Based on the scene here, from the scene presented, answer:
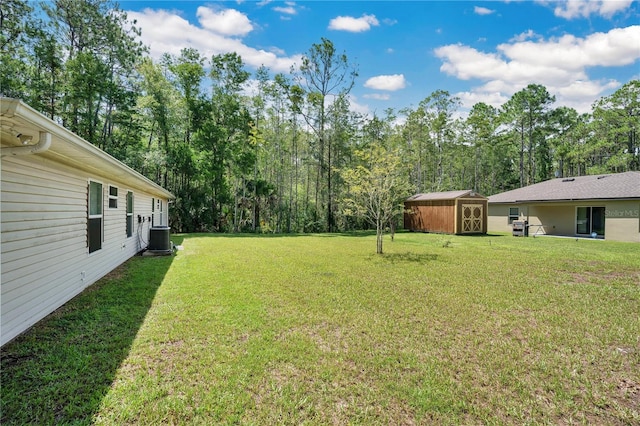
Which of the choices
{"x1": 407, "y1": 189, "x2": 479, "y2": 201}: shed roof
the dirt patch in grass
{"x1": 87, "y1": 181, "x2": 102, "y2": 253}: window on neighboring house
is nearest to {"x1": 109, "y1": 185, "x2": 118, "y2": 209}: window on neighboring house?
{"x1": 87, "y1": 181, "x2": 102, "y2": 253}: window on neighboring house

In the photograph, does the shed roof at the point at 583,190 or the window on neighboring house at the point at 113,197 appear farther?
the shed roof at the point at 583,190

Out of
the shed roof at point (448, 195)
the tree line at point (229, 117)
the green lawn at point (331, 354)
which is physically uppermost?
the tree line at point (229, 117)

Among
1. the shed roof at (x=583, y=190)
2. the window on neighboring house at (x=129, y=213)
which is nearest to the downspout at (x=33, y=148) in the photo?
the window on neighboring house at (x=129, y=213)

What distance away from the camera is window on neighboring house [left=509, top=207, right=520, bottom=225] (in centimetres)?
1705

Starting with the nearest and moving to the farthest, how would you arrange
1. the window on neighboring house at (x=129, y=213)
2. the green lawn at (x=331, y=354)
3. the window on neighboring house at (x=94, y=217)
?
the green lawn at (x=331, y=354) → the window on neighboring house at (x=94, y=217) → the window on neighboring house at (x=129, y=213)

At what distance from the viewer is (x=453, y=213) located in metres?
16.8

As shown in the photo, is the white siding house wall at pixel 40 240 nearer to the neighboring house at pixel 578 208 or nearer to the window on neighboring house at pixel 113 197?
the window on neighboring house at pixel 113 197

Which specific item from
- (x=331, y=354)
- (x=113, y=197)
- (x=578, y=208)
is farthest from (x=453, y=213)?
(x=113, y=197)

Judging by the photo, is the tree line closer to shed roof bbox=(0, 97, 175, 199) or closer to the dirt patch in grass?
the dirt patch in grass

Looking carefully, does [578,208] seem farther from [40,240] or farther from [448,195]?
[40,240]

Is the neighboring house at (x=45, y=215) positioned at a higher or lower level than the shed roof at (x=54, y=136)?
lower

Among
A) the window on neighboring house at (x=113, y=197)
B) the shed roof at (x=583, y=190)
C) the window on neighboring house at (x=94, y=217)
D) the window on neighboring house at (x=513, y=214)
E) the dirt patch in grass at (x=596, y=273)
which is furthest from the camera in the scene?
the window on neighboring house at (x=513, y=214)

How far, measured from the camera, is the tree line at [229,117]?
1406 cm

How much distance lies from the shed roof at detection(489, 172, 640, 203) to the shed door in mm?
1846
